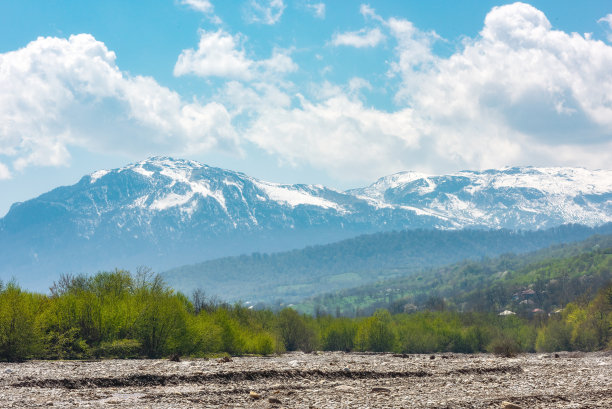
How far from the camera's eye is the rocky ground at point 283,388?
27219 millimetres

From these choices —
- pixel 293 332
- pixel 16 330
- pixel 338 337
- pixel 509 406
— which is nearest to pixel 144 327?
pixel 16 330

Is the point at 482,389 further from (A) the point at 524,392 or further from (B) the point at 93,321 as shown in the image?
(B) the point at 93,321

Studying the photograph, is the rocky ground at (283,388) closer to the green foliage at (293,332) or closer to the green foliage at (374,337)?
the green foliage at (293,332)

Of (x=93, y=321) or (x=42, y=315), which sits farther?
(x=93, y=321)

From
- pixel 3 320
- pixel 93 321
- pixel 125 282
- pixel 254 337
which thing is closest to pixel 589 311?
pixel 254 337

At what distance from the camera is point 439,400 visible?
2859cm

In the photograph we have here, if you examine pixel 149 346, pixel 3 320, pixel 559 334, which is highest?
pixel 3 320

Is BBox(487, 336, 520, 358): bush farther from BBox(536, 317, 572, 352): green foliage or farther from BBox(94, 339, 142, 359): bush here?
BBox(94, 339, 142, 359): bush

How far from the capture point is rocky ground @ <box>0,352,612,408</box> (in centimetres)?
2722

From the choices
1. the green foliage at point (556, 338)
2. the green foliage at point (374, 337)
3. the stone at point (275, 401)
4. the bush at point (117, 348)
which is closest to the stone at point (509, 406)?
the stone at point (275, 401)

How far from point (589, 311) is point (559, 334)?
343 inches

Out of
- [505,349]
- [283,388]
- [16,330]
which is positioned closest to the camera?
[283,388]

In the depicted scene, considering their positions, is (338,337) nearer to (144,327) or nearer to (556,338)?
(556,338)

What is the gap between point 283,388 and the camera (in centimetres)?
3359
